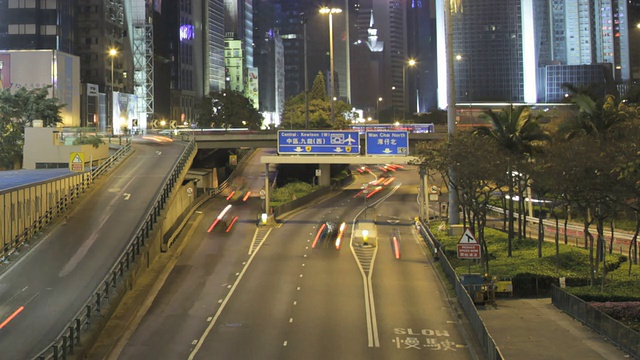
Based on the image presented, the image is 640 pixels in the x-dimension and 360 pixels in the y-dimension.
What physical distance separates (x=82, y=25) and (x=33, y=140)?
2730 inches

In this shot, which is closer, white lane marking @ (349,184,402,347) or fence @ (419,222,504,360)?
fence @ (419,222,504,360)

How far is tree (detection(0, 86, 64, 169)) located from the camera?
61.8 m

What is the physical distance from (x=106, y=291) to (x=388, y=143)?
3113 centimetres

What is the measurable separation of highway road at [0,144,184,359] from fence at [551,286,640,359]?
63.3 ft

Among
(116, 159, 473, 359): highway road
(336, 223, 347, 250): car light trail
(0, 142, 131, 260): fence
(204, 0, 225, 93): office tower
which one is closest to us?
(116, 159, 473, 359): highway road

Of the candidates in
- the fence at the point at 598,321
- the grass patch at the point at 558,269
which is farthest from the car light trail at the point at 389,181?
the fence at the point at 598,321

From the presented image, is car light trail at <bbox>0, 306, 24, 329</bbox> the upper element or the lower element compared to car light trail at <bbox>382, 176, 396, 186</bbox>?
lower

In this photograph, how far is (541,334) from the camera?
81.7 feet

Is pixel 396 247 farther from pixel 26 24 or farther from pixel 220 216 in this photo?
pixel 26 24

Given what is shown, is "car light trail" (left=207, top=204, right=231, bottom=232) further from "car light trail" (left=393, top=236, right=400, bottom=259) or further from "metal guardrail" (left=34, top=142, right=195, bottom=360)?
"car light trail" (left=393, top=236, right=400, bottom=259)

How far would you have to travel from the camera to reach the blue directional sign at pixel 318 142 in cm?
5378

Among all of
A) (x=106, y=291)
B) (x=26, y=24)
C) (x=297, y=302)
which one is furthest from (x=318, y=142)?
(x=26, y=24)

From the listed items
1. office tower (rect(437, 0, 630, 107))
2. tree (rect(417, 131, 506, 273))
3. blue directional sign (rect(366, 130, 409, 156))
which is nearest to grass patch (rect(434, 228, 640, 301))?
tree (rect(417, 131, 506, 273))

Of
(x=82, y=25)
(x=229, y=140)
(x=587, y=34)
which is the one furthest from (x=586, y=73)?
(x=229, y=140)
